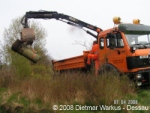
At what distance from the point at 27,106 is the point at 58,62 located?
7.64m

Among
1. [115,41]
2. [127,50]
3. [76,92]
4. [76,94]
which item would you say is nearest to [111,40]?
[115,41]

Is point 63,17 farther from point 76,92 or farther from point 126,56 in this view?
point 76,92

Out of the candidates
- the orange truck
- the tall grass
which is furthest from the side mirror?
the tall grass

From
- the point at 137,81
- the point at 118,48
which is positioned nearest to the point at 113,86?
the point at 137,81

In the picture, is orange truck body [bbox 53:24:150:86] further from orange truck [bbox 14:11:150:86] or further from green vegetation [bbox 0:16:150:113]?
green vegetation [bbox 0:16:150:113]

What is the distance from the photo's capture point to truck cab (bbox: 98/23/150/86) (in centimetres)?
A: 895

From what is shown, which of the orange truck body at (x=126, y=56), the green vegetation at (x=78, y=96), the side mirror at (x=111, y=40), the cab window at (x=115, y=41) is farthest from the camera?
the side mirror at (x=111, y=40)

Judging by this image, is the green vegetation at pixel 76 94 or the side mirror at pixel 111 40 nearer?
the green vegetation at pixel 76 94

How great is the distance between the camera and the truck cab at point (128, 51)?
895cm

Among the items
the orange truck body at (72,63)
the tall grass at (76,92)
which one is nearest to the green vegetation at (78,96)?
the tall grass at (76,92)
